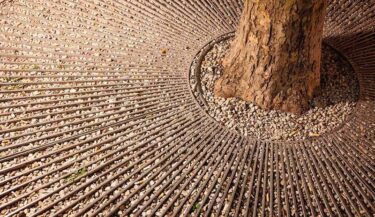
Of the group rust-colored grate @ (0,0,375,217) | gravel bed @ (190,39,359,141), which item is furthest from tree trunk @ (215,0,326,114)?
rust-colored grate @ (0,0,375,217)

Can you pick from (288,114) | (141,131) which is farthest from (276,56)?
(141,131)

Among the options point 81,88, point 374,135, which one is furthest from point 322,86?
Answer: point 81,88

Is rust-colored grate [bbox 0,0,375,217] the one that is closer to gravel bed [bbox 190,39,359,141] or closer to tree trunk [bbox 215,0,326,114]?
gravel bed [bbox 190,39,359,141]

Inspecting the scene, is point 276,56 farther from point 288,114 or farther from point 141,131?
point 141,131

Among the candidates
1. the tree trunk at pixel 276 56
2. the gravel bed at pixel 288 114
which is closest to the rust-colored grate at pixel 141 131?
the gravel bed at pixel 288 114

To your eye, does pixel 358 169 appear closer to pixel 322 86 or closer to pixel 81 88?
pixel 322 86

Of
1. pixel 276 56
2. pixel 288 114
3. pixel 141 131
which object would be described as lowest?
pixel 141 131

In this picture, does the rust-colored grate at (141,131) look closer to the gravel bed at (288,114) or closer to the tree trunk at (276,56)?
the gravel bed at (288,114)
